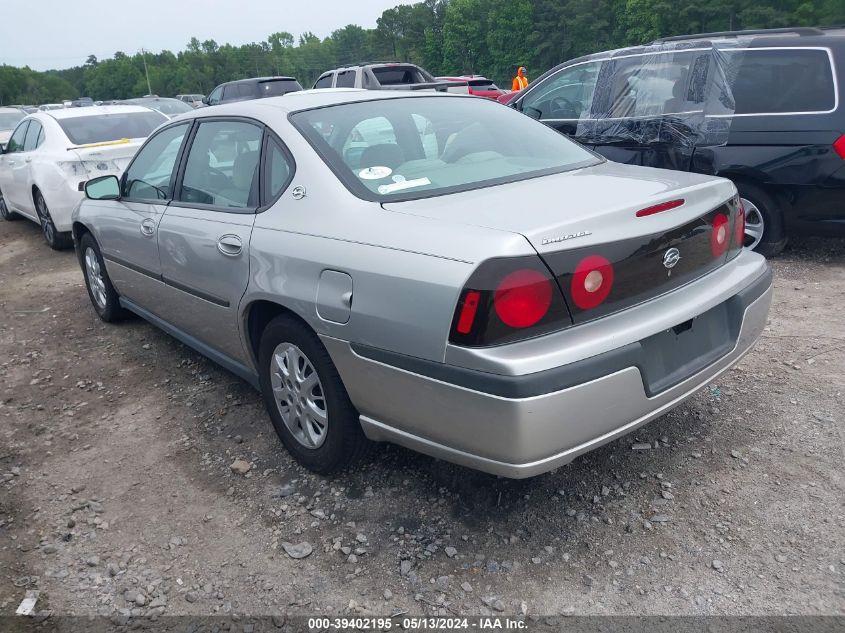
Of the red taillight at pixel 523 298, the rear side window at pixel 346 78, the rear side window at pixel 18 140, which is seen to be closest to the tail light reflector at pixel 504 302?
the red taillight at pixel 523 298

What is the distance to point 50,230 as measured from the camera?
26.7 feet

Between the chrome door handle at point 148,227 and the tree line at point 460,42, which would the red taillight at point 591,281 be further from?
the tree line at point 460,42

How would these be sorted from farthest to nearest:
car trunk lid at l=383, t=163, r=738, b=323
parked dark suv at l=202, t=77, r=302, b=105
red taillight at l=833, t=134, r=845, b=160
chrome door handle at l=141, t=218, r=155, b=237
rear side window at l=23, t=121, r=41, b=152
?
parked dark suv at l=202, t=77, r=302, b=105 < rear side window at l=23, t=121, r=41, b=152 < red taillight at l=833, t=134, r=845, b=160 < chrome door handle at l=141, t=218, r=155, b=237 < car trunk lid at l=383, t=163, r=738, b=323

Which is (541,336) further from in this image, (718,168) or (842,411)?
(718,168)

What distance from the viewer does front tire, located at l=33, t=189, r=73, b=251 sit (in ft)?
26.4

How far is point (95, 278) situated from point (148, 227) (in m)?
1.64

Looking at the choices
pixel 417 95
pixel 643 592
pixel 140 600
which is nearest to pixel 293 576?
pixel 140 600

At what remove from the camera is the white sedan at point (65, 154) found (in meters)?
7.64

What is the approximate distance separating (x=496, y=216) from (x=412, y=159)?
764 millimetres

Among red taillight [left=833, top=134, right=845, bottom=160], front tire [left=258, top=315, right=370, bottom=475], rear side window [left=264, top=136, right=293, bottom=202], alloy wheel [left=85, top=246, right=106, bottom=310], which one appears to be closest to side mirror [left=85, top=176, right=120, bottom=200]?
alloy wheel [left=85, top=246, right=106, bottom=310]

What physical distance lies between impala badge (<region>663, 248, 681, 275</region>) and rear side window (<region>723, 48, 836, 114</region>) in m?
3.36

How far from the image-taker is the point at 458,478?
118 inches

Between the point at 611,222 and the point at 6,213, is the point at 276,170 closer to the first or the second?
the point at 611,222

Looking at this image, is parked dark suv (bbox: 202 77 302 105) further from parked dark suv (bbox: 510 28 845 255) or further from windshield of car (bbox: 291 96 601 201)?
windshield of car (bbox: 291 96 601 201)
